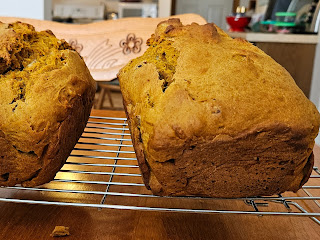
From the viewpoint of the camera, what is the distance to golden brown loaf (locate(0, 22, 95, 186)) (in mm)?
631

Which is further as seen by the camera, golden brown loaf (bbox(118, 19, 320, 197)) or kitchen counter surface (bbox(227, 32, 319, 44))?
kitchen counter surface (bbox(227, 32, 319, 44))

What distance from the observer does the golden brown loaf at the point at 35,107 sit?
0.63 metres

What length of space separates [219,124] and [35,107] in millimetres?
333

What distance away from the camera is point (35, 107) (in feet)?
2.08

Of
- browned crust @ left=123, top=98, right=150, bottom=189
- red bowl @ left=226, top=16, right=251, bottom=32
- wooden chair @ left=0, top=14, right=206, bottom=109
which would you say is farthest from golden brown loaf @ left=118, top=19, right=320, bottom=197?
red bowl @ left=226, top=16, right=251, bottom=32

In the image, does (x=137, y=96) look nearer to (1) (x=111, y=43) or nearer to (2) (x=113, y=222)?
(2) (x=113, y=222)

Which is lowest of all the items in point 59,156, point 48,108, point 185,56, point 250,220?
point 250,220

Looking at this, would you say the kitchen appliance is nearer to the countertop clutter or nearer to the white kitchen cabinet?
the white kitchen cabinet

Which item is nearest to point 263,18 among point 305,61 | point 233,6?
point 305,61

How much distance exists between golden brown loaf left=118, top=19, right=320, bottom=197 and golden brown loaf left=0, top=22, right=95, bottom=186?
0.13 m

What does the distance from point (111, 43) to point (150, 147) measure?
131 centimetres

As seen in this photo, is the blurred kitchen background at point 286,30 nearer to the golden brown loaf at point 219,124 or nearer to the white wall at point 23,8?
the white wall at point 23,8

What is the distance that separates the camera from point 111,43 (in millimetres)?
1794

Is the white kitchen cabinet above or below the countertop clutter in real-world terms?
above
